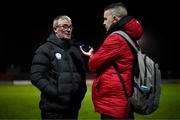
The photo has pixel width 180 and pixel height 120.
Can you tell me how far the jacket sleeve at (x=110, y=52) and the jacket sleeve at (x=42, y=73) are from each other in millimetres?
881

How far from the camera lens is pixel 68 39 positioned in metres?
5.09

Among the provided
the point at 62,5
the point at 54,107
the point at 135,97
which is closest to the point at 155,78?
the point at 135,97

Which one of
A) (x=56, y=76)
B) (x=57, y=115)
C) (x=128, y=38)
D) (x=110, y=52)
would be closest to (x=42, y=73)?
(x=56, y=76)

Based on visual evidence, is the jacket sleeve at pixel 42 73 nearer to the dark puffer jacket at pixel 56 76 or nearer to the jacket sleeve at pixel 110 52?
the dark puffer jacket at pixel 56 76

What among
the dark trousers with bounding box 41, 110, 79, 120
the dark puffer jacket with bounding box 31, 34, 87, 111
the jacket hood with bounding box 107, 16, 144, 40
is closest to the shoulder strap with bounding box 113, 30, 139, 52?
the jacket hood with bounding box 107, 16, 144, 40

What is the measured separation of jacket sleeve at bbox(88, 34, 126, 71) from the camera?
4.08m

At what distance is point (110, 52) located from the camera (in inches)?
161

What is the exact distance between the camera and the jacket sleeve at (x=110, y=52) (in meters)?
4.08

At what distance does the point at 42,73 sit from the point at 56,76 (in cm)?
18

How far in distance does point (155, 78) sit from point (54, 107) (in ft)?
4.52

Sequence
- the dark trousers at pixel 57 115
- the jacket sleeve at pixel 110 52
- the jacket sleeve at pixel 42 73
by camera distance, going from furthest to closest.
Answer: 1. the dark trousers at pixel 57 115
2. the jacket sleeve at pixel 42 73
3. the jacket sleeve at pixel 110 52

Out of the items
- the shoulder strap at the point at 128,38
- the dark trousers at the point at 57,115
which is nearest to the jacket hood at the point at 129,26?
the shoulder strap at the point at 128,38

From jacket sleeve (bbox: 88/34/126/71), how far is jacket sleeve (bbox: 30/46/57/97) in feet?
2.89

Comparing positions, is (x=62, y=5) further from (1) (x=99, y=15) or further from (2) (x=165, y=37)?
(2) (x=165, y=37)
